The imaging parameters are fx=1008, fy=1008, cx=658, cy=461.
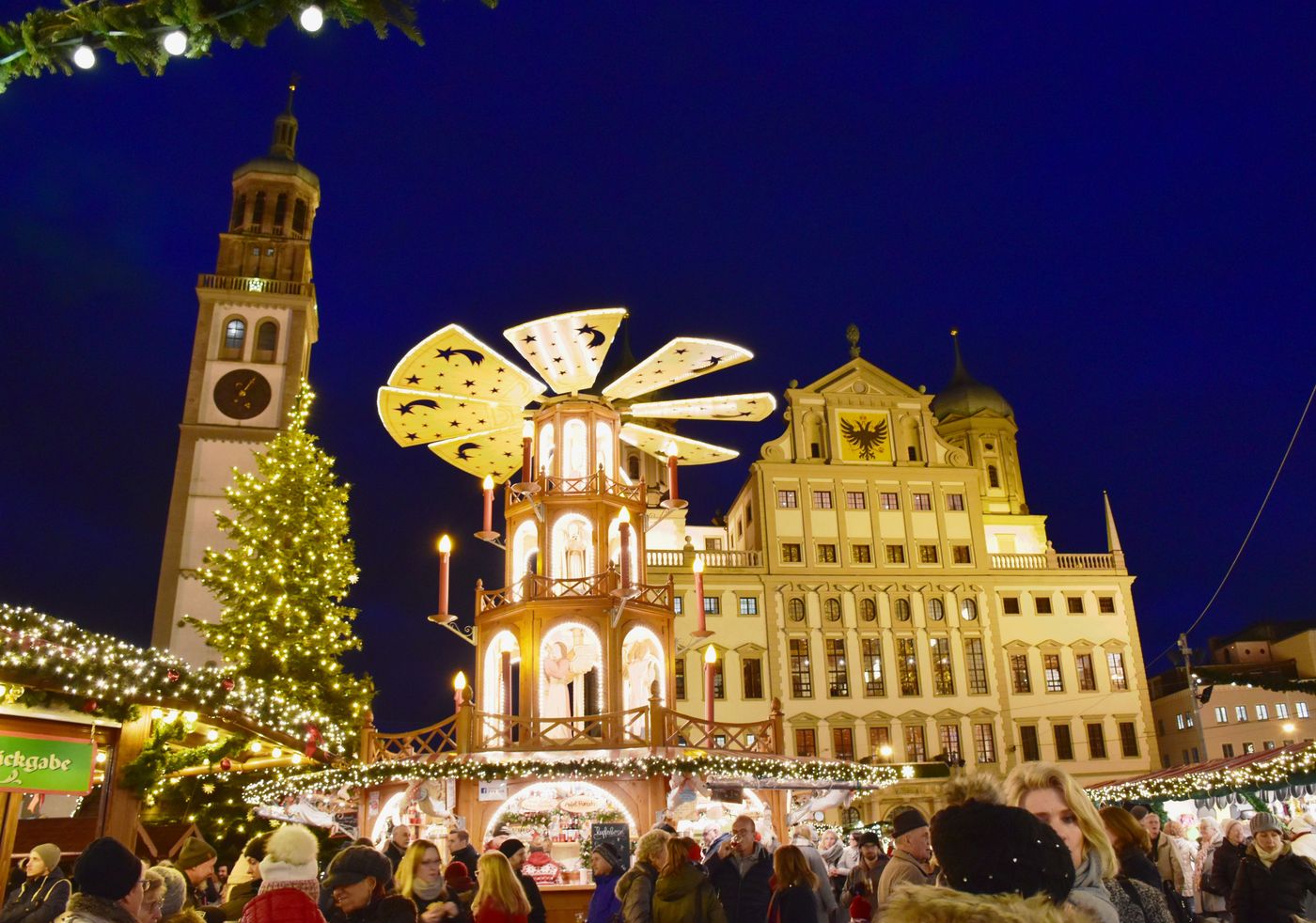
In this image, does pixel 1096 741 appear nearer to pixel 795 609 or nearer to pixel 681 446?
pixel 795 609

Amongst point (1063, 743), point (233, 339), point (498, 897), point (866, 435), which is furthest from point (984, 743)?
point (498, 897)

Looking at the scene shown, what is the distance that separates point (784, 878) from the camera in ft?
22.7

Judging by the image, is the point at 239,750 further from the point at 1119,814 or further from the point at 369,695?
the point at 1119,814

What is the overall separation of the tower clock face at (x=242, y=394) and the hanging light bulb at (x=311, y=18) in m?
37.2

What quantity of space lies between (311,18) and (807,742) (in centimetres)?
3740

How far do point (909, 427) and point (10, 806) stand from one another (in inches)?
1532

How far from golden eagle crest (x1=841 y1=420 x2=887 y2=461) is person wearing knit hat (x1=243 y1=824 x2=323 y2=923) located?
40234mm

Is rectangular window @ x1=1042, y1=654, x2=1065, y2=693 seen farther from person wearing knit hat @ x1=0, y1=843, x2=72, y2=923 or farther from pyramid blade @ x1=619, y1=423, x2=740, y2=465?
person wearing knit hat @ x1=0, y1=843, x2=72, y2=923

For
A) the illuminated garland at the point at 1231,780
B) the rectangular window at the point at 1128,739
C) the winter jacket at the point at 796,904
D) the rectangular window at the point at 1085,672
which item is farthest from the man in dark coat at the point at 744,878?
the rectangular window at the point at 1128,739

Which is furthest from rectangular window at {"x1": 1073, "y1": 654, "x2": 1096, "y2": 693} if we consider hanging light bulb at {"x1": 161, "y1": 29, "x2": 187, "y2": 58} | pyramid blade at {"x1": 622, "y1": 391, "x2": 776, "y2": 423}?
hanging light bulb at {"x1": 161, "y1": 29, "x2": 187, "y2": 58}

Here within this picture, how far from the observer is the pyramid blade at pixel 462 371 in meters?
20.7

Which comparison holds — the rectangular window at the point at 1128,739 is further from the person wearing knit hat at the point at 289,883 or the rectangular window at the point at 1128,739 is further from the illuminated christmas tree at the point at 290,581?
the person wearing knit hat at the point at 289,883

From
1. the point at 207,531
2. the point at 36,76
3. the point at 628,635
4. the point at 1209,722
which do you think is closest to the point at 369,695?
the point at 628,635

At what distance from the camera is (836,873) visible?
15.7 m
